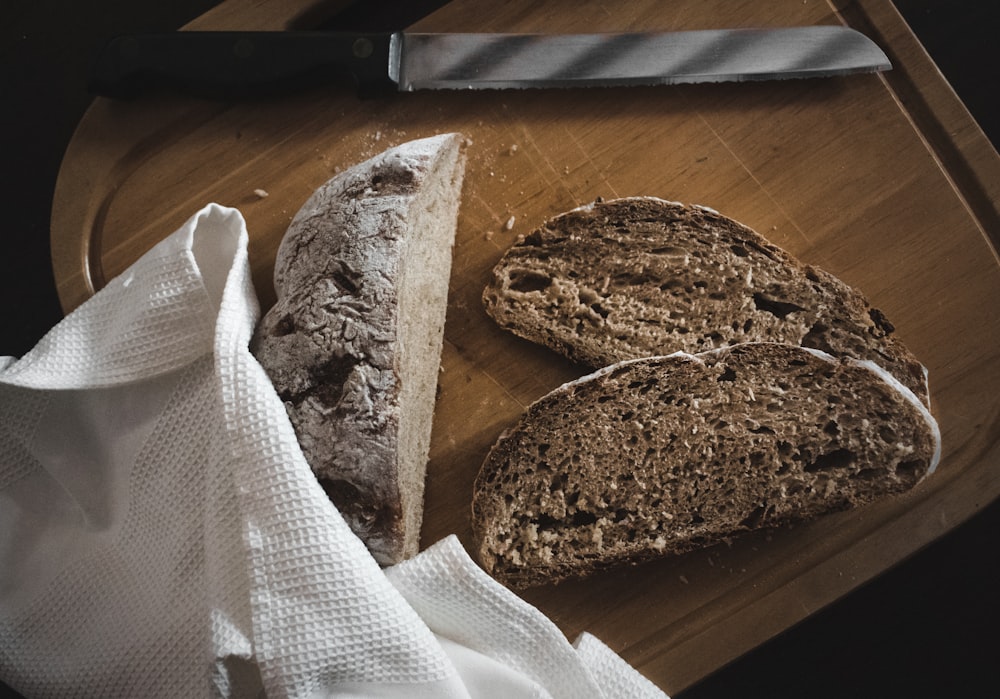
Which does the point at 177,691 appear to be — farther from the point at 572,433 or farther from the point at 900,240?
the point at 900,240

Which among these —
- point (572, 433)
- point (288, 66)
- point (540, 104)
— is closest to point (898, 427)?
point (572, 433)

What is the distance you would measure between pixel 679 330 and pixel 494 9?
1.16m

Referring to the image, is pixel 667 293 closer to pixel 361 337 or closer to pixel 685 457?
pixel 685 457

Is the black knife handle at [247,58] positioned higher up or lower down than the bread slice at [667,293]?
higher up

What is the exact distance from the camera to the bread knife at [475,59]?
90.6 inches

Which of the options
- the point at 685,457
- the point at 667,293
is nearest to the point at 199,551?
the point at 685,457

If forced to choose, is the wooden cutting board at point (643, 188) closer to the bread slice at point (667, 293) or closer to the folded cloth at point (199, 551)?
the bread slice at point (667, 293)

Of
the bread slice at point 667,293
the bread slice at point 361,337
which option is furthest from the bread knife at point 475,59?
the bread slice at point 667,293

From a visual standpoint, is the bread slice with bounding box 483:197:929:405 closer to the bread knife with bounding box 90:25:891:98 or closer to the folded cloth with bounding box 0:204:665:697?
the bread knife with bounding box 90:25:891:98

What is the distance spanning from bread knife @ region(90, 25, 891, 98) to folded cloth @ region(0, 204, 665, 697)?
487 mm

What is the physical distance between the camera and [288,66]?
7.54 feet

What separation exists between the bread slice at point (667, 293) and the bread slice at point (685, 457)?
4.3 inches

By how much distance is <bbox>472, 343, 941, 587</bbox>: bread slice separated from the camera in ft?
7.05

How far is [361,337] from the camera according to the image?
1994 mm
